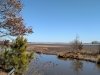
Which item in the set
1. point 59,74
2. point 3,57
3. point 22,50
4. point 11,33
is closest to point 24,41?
point 22,50

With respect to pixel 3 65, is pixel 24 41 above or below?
above

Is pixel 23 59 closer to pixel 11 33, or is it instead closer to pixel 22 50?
pixel 22 50

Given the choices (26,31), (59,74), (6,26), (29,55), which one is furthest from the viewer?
(59,74)

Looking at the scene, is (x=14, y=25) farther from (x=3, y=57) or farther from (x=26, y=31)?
(x=3, y=57)

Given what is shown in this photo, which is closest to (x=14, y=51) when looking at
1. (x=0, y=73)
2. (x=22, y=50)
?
(x=22, y=50)

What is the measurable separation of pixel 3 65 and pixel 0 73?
9.60 feet

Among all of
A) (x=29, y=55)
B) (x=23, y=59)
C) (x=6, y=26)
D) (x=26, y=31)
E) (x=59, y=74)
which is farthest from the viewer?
(x=59, y=74)

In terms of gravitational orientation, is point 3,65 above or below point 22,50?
below

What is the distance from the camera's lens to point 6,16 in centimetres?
1438

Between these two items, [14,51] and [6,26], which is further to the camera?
[14,51]

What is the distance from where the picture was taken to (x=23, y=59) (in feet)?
57.8

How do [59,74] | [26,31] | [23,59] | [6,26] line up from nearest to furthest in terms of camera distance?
1. [6,26]
2. [26,31]
3. [23,59]
4. [59,74]

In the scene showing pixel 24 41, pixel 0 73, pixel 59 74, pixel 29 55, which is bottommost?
pixel 59 74

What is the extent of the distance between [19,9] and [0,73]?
15.7 ft
